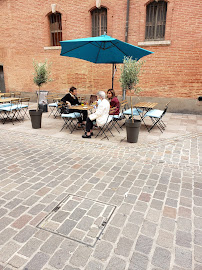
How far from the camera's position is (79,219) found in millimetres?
2691

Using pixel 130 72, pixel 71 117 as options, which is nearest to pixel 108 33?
pixel 71 117

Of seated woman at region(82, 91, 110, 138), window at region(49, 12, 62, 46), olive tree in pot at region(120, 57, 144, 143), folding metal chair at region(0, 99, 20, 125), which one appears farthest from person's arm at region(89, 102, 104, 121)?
window at region(49, 12, 62, 46)

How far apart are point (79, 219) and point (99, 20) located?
36.7 ft

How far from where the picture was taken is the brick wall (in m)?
9.37

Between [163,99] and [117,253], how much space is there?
927 cm

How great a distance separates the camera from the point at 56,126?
7.50 meters

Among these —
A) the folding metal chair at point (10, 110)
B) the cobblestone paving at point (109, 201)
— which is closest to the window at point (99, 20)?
the folding metal chair at point (10, 110)

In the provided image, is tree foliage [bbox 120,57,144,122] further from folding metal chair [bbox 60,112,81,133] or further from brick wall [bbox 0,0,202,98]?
brick wall [bbox 0,0,202,98]

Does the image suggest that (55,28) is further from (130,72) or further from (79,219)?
(79,219)

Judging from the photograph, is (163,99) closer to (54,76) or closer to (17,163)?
(54,76)

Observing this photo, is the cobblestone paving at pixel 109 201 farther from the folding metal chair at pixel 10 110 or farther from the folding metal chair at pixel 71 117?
the folding metal chair at pixel 10 110

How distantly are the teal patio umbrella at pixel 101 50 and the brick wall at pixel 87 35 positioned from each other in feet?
11.0

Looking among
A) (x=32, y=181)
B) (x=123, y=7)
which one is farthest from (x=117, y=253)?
(x=123, y=7)

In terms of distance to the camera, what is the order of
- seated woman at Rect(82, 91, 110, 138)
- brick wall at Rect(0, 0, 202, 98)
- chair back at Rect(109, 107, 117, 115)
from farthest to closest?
brick wall at Rect(0, 0, 202, 98), chair back at Rect(109, 107, 117, 115), seated woman at Rect(82, 91, 110, 138)
